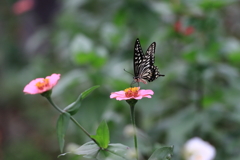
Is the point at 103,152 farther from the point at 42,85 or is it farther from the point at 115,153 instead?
the point at 42,85

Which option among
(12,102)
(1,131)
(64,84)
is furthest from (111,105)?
(12,102)

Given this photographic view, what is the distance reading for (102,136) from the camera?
522 mm

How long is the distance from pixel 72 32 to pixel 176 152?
95cm

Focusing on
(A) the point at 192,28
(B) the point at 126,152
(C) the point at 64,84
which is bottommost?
(B) the point at 126,152

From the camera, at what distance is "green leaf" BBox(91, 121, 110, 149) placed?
1.71 ft

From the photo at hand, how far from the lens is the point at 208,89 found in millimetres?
1183

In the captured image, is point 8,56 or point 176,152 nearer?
point 176,152

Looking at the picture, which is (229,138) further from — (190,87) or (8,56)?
(8,56)

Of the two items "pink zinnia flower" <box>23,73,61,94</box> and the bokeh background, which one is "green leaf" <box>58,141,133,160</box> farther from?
the bokeh background

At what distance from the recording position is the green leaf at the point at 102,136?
0.52 m

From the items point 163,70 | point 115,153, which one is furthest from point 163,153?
point 163,70

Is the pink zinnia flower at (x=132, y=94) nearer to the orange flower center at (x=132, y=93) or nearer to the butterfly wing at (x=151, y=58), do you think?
the orange flower center at (x=132, y=93)

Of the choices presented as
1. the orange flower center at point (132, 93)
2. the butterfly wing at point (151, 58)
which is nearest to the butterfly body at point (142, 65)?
the butterfly wing at point (151, 58)

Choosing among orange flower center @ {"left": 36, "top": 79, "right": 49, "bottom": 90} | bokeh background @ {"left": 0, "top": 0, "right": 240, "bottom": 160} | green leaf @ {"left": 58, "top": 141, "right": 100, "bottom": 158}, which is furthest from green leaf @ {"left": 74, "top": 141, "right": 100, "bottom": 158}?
bokeh background @ {"left": 0, "top": 0, "right": 240, "bottom": 160}
